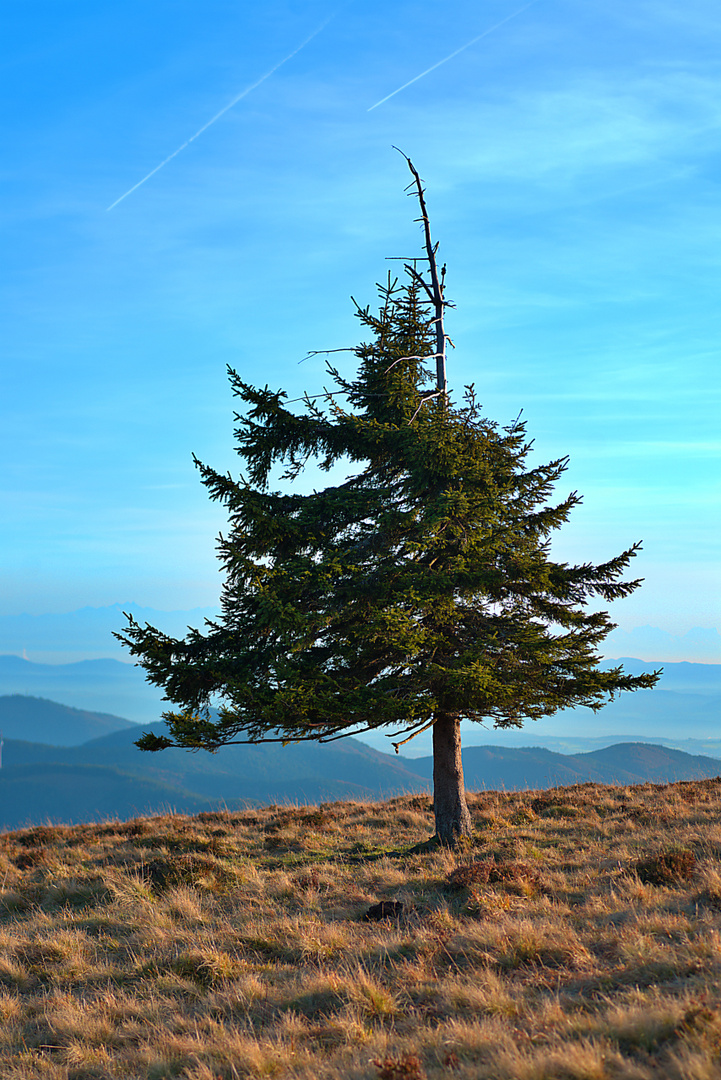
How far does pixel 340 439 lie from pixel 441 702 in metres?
6.34

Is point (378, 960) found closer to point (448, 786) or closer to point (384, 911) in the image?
point (384, 911)

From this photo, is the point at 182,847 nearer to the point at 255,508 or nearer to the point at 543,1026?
the point at 255,508

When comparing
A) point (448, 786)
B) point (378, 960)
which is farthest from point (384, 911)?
point (448, 786)

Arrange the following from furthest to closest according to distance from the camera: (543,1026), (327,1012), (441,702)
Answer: (441,702) → (327,1012) → (543,1026)

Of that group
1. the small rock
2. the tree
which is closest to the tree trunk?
the tree

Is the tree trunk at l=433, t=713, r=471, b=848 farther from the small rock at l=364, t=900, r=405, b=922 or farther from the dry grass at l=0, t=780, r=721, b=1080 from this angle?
the small rock at l=364, t=900, r=405, b=922

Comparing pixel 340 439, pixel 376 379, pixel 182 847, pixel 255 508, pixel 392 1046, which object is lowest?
pixel 182 847

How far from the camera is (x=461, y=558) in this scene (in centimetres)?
1416

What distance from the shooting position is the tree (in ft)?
44.1

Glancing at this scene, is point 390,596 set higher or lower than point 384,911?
higher

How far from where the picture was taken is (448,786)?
50.9ft

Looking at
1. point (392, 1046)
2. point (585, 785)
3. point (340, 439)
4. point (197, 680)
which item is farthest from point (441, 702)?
point (585, 785)

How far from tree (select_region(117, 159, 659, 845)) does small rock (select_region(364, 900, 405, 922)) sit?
3571mm

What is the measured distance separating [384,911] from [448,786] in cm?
581
